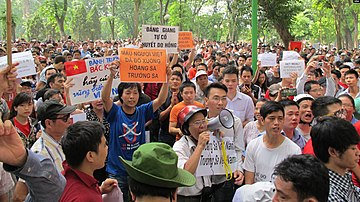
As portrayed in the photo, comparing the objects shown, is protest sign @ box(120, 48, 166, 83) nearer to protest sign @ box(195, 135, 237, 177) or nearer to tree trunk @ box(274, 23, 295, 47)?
protest sign @ box(195, 135, 237, 177)

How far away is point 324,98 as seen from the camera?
5055mm

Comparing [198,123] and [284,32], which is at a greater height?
[284,32]

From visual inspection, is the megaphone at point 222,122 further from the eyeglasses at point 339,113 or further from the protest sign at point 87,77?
the protest sign at point 87,77

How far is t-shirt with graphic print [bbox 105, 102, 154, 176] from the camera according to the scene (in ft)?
16.4

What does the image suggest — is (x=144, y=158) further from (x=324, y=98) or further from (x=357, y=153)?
(x=324, y=98)

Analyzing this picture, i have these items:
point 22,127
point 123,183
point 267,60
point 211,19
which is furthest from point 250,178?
point 211,19

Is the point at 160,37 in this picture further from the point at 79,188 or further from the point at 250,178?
the point at 79,188

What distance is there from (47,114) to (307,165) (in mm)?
2552

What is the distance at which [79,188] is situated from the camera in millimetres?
2889

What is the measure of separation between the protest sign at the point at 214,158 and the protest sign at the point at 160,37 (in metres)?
3.36

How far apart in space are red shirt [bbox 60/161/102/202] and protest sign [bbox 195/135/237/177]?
56.2 inches

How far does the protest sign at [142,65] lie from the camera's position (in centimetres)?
590

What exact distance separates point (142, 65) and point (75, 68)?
90 centimetres

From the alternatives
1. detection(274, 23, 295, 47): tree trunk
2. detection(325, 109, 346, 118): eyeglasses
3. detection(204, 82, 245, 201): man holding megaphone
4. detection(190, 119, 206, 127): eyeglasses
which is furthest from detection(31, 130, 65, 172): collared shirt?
detection(274, 23, 295, 47): tree trunk
